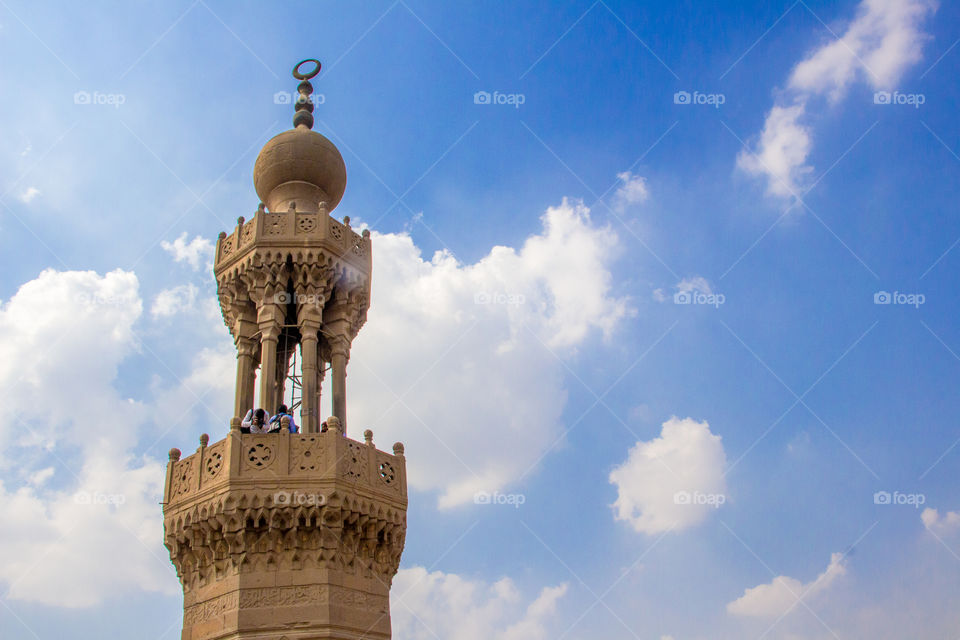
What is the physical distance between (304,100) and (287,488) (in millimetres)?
9644

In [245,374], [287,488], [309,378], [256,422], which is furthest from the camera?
[245,374]

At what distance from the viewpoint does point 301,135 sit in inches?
746

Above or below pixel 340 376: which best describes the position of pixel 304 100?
above

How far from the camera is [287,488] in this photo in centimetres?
1461

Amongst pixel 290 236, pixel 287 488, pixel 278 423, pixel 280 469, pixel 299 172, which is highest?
pixel 299 172

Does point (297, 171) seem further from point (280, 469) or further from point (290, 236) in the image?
point (280, 469)

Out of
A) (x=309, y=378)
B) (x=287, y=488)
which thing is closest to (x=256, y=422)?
(x=309, y=378)

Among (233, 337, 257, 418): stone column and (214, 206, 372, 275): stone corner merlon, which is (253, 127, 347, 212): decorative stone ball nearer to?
(214, 206, 372, 275): stone corner merlon

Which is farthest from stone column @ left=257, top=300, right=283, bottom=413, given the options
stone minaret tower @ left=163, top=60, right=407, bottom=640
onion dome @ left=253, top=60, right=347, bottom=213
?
onion dome @ left=253, top=60, right=347, bottom=213

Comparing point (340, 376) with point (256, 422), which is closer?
point (256, 422)

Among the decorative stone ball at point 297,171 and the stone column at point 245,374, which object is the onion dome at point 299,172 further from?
the stone column at point 245,374

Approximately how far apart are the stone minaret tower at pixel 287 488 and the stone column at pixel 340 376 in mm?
24

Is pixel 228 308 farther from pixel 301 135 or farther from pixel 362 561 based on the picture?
pixel 362 561

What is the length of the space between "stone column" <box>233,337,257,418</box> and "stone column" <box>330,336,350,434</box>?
5.27ft
